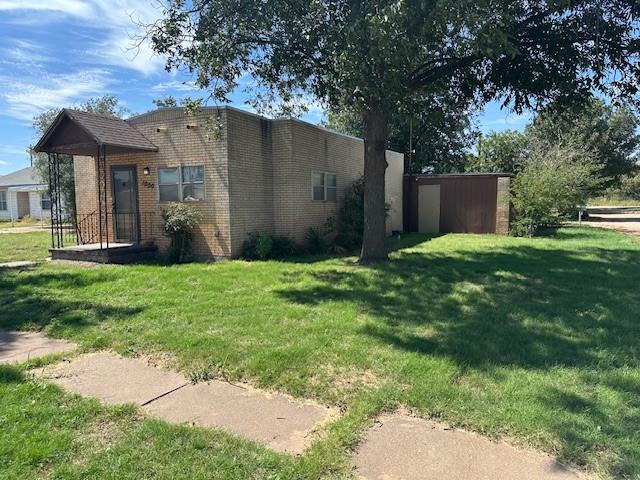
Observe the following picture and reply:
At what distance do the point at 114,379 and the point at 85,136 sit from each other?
8556 mm

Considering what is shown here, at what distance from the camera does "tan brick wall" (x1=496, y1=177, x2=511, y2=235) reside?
1812cm

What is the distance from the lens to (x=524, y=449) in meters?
3.04

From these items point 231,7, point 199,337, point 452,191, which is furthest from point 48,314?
point 452,191

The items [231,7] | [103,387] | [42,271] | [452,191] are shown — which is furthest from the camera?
[452,191]

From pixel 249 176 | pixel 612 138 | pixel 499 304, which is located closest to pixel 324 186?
pixel 249 176

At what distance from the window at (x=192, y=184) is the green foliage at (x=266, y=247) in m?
1.68

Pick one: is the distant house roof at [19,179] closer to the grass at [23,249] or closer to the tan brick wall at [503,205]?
the grass at [23,249]

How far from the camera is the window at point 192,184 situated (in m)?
11.9

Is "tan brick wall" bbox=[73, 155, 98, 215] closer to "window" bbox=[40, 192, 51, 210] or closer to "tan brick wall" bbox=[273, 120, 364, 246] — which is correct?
"tan brick wall" bbox=[273, 120, 364, 246]

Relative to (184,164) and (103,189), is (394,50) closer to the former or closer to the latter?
(184,164)

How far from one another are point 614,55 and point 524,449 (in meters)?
10.0

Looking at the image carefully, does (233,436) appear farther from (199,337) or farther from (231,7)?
(231,7)

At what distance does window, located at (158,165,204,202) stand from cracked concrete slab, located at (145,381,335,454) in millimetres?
8436

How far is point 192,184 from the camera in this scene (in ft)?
39.3
